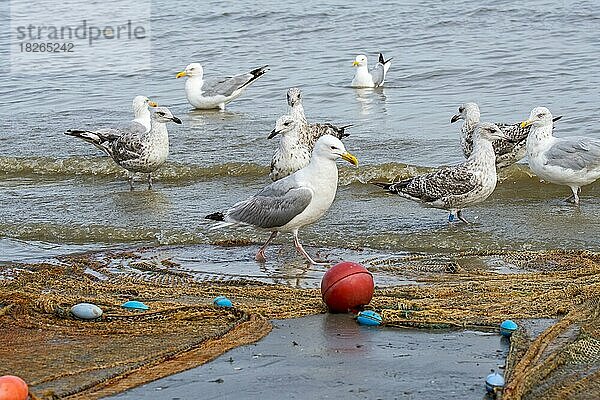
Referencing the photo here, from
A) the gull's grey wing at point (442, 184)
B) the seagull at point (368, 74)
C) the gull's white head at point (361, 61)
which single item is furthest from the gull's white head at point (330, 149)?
the gull's white head at point (361, 61)

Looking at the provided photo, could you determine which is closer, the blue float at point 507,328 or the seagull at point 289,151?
the blue float at point 507,328

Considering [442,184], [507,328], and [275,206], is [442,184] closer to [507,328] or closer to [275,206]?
[275,206]

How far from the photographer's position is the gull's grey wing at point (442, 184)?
975cm

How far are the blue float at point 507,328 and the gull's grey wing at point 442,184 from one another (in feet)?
14.6

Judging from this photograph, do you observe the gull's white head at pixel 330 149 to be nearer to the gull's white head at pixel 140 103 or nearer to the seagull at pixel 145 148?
the seagull at pixel 145 148

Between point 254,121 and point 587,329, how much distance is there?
444 inches

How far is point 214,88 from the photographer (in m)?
17.6

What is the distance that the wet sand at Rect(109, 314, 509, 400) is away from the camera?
454 cm

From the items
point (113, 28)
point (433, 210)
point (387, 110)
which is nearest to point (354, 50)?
point (387, 110)

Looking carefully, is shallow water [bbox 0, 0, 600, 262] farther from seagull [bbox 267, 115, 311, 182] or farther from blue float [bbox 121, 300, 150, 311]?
blue float [bbox 121, 300, 150, 311]

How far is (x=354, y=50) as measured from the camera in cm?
2161

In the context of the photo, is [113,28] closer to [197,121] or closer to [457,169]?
[197,121]

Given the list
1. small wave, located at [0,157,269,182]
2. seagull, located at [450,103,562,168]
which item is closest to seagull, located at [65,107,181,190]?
small wave, located at [0,157,269,182]

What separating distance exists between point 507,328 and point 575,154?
5.58 meters
